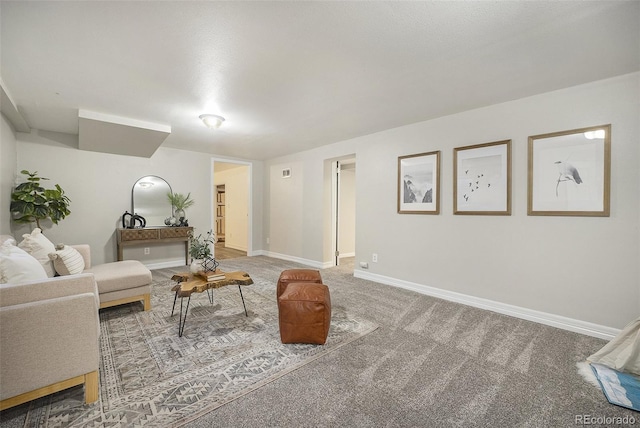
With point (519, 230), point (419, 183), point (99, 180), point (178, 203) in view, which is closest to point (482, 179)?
point (519, 230)

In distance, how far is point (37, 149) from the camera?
13.3 ft

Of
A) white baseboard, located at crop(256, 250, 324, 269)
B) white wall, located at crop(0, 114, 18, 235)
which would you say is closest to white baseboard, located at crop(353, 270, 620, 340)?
white baseboard, located at crop(256, 250, 324, 269)

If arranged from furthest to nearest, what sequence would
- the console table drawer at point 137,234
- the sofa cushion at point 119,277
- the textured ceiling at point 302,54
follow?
the console table drawer at point 137,234 < the sofa cushion at point 119,277 < the textured ceiling at point 302,54

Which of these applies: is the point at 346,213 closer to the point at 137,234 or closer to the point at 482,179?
the point at 482,179

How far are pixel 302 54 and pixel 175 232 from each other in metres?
4.17

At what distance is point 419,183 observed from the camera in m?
3.72

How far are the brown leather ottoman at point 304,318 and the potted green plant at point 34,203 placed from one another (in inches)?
149

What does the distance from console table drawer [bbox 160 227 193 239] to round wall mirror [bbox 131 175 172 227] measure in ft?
1.32

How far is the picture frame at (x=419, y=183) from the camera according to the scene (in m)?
3.55

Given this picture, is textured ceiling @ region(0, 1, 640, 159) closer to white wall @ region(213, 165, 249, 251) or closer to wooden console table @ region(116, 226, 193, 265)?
wooden console table @ region(116, 226, 193, 265)

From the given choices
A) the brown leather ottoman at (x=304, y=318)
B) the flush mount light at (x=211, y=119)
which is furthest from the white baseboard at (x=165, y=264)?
the brown leather ottoman at (x=304, y=318)

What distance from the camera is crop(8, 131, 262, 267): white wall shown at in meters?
4.12

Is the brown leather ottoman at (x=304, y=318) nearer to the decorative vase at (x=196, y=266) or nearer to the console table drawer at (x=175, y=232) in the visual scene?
the decorative vase at (x=196, y=266)

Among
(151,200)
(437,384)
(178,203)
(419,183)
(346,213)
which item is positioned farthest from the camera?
(346,213)
